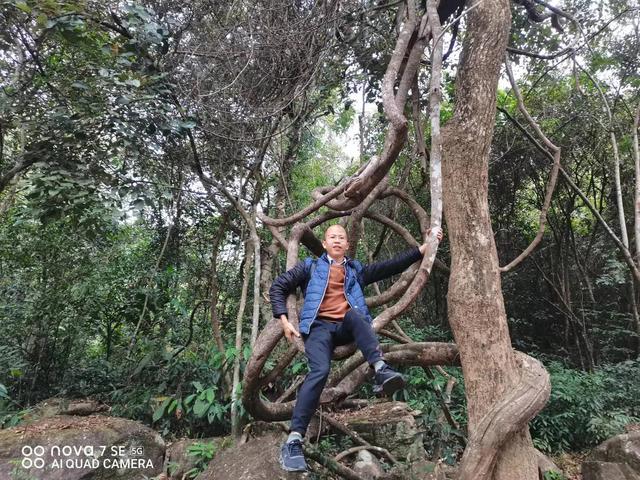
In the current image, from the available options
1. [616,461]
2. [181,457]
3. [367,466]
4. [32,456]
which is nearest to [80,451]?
[32,456]

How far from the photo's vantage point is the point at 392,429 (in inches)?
182

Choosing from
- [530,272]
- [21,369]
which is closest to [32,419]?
[21,369]

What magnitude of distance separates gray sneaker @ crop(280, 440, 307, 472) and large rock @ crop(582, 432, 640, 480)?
302 cm

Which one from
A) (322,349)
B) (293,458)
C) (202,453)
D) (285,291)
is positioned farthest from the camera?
(202,453)

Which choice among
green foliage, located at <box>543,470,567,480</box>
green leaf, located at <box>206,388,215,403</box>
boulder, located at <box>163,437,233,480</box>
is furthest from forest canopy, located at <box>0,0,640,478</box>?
green foliage, located at <box>543,470,567,480</box>

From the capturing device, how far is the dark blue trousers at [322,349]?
2443 mm

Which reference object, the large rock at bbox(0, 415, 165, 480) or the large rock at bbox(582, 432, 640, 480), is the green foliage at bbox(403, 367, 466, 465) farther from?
the large rock at bbox(0, 415, 165, 480)

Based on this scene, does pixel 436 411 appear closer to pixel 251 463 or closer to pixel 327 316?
pixel 251 463

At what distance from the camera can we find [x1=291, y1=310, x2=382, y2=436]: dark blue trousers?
8.02 feet

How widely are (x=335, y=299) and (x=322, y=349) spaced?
407 mm

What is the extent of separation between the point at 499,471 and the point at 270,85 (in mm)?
4717

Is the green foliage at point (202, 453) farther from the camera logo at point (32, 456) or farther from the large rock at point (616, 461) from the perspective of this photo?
the large rock at point (616, 461)

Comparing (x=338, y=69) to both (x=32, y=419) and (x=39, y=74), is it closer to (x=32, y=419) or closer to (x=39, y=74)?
(x=39, y=74)

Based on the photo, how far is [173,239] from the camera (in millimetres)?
6637
